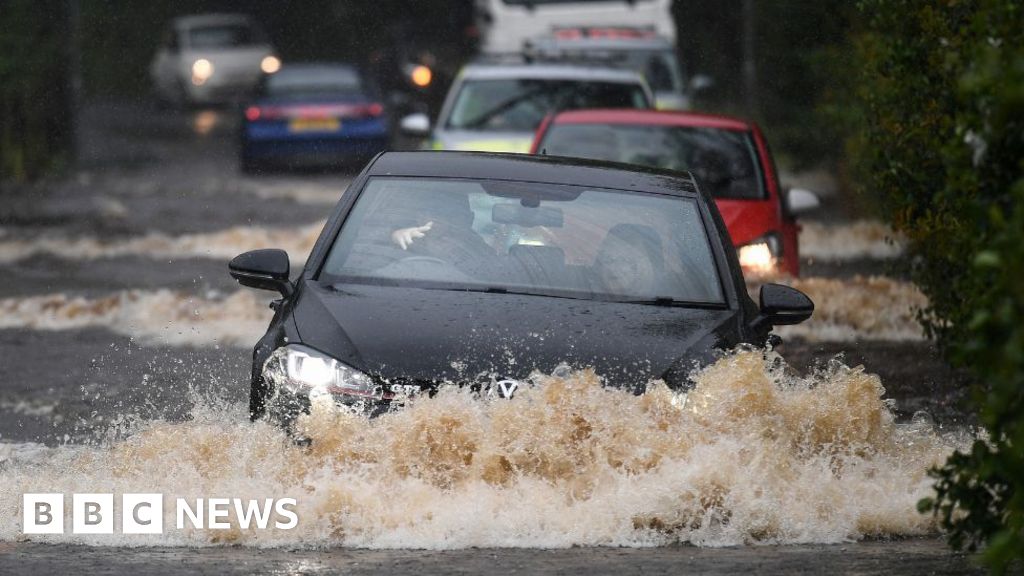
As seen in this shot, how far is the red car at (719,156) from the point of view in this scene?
1252 centimetres

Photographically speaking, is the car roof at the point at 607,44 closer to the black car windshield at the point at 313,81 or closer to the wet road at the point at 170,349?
the wet road at the point at 170,349

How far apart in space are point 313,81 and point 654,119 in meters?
15.3

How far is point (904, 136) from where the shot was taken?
1008 centimetres

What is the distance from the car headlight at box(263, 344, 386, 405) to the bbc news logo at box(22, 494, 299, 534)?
1.41 feet

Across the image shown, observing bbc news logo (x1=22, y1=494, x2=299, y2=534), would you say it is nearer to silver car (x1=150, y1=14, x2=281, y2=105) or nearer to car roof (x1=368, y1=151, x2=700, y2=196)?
car roof (x1=368, y1=151, x2=700, y2=196)

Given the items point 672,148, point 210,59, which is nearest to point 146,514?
point 672,148

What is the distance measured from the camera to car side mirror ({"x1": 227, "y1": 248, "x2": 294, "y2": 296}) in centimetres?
794

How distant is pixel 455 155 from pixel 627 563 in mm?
2918

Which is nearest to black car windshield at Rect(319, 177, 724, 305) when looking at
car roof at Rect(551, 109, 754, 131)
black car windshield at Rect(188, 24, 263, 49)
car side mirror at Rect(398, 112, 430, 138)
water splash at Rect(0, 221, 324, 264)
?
car roof at Rect(551, 109, 754, 131)

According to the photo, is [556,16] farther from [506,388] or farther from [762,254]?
[506,388]

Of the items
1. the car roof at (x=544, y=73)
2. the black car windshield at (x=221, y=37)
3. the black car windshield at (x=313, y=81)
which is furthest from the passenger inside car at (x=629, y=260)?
the black car windshield at (x=221, y=37)

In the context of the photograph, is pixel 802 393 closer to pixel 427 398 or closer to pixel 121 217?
pixel 427 398

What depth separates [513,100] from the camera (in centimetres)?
1728

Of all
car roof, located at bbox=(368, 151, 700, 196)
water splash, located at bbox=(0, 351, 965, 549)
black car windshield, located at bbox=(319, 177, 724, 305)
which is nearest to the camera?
water splash, located at bbox=(0, 351, 965, 549)
